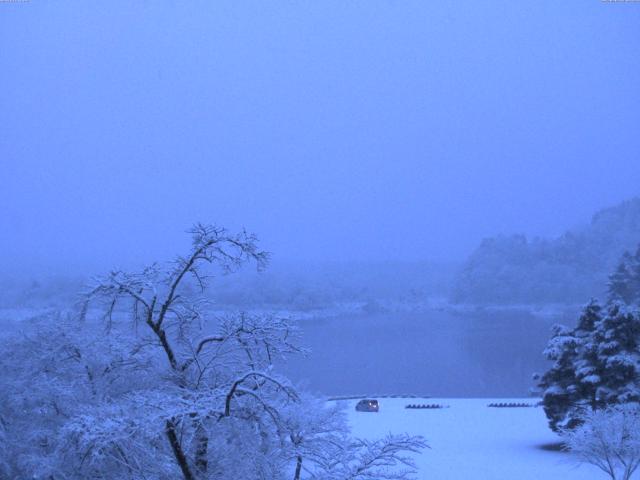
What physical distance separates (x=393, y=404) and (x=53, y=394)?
49.7 ft

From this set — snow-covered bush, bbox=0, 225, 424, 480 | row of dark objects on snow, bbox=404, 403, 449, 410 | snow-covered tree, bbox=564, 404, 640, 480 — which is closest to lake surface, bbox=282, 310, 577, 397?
row of dark objects on snow, bbox=404, 403, 449, 410

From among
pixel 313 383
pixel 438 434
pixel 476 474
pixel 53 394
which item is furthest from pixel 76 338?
pixel 313 383

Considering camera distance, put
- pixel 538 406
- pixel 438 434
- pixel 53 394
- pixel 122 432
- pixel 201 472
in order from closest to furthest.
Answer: pixel 122 432 < pixel 201 472 < pixel 53 394 < pixel 438 434 < pixel 538 406

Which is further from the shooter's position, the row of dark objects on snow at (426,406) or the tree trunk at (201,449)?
the row of dark objects on snow at (426,406)

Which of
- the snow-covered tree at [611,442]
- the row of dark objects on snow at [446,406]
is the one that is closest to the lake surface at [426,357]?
the row of dark objects on snow at [446,406]

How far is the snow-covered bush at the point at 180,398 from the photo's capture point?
4.11m

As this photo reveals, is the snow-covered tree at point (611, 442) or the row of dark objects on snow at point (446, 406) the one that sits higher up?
the snow-covered tree at point (611, 442)

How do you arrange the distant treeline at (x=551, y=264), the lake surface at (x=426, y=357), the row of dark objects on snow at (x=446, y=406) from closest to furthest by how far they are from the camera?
1. the row of dark objects on snow at (x=446, y=406)
2. the lake surface at (x=426, y=357)
3. the distant treeline at (x=551, y=264)

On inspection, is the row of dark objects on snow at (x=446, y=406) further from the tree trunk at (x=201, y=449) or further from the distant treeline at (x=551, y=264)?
the distant treeline at (x=551, y=264)

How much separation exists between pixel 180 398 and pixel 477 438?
12.2m

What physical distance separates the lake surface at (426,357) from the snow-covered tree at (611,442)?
9736mm

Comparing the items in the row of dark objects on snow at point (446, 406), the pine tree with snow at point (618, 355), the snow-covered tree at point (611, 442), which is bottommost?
the row of dark objects on snow at point (446, 406)

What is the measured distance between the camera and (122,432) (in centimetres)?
389

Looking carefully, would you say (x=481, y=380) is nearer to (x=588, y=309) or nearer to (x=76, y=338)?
(x=588, y=309)
